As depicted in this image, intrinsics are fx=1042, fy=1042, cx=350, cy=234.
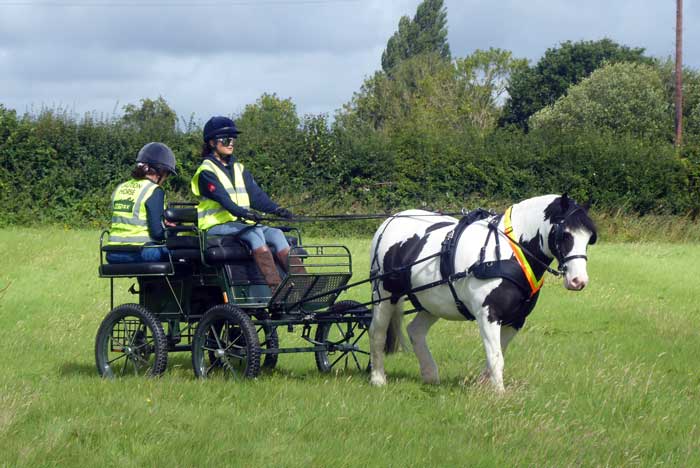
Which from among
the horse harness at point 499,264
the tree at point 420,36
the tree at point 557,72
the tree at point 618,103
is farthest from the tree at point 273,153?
the tree at point 420,36

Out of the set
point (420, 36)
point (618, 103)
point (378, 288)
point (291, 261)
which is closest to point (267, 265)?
point (291, 261)

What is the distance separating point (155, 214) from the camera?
9984mm

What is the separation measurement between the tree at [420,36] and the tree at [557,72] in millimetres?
19816

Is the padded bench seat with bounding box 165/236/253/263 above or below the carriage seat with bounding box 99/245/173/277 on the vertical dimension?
above

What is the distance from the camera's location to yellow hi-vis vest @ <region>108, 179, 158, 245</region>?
9.95 metres

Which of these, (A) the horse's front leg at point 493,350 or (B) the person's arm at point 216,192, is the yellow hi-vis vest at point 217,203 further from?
(A) the horse's front leg at point 493,350

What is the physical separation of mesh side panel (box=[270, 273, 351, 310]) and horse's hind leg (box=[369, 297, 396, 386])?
44 cm

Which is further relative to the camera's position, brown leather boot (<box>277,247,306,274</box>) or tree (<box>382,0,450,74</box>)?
tree (<box>382,0,450,74</box>)

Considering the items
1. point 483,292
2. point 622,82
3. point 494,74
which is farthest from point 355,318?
point 494,74

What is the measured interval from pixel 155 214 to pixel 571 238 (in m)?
3.99

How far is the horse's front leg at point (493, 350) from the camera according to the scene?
340 inches

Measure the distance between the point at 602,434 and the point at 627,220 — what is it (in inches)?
922

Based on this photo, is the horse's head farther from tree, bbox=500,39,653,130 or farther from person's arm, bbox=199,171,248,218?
tree, bbox=500,39,653,130

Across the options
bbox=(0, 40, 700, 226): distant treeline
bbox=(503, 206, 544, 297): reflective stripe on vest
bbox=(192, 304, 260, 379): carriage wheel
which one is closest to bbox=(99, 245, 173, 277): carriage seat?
bbox=(192, 304, 260, 379): carriage wheel
